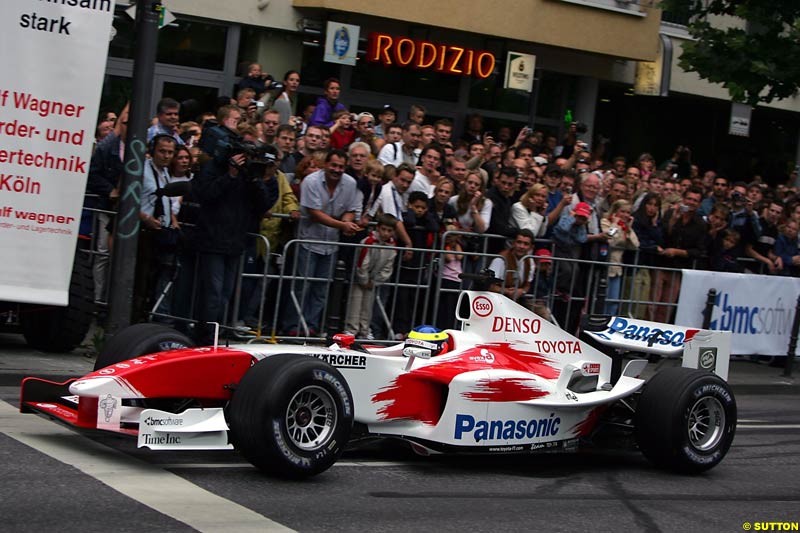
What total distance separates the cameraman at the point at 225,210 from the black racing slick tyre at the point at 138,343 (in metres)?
2.57

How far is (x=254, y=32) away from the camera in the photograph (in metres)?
20.4

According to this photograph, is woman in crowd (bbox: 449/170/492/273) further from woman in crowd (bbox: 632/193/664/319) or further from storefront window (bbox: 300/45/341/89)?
storefront window (bbox: 300/45/341/89)

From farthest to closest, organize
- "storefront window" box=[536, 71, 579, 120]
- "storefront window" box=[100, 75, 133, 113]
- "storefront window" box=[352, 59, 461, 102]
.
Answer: "storefront window" box=[536, 71, 579, 120] → "storefront window" box=[352, 59, 461, 102] → "storefront window" box=[100, 75, 133, 113]

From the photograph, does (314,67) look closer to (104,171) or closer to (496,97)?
(496,97)

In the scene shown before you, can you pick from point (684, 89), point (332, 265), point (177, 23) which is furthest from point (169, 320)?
point (684, 89)

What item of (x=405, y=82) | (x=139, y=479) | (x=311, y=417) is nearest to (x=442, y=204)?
(x=311, y=417)

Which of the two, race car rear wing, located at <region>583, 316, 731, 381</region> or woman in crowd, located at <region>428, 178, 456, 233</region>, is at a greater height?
woman in crowd, located at <region>428, 178, 456, 233</region>

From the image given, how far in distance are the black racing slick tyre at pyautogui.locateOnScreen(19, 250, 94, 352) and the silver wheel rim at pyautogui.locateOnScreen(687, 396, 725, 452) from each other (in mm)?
5333

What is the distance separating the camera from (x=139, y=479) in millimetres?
7340

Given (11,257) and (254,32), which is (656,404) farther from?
(254,32)

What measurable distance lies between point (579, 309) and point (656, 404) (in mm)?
5736

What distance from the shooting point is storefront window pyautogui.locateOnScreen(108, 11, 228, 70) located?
1905 centimetres

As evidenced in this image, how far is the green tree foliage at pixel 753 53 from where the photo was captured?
730 inches

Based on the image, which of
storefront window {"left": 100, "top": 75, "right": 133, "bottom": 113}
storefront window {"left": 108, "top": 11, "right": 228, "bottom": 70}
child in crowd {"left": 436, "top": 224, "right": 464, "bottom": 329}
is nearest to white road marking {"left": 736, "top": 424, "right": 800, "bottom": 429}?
child in crowd {"left": 436, "top": 224, "right": 464, "bottom": 329}
